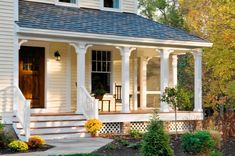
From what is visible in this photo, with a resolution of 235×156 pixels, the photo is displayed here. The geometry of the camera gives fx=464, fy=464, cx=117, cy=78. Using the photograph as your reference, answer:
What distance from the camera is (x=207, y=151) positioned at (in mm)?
12031

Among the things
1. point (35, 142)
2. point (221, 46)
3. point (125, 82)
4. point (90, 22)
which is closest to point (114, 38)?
point (90, 22)

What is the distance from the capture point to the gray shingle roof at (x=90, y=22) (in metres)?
16.4

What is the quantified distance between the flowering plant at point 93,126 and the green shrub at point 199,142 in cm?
458

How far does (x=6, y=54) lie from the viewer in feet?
50.2

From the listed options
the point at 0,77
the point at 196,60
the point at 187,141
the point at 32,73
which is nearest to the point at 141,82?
the point at 196,60

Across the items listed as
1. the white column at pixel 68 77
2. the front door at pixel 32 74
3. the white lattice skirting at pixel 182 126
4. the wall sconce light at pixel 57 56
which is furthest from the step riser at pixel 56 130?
the white lattice skirting at pixel 182 126

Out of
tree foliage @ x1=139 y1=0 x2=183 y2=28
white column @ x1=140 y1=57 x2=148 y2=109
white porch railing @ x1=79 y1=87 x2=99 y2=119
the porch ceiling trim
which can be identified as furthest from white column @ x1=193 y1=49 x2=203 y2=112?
tree foliage @ x1=139 y1=0 x2=183 y2=28

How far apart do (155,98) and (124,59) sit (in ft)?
18.5

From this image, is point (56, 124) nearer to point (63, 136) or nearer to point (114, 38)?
point (63, 136)

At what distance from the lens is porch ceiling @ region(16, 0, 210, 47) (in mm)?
16359

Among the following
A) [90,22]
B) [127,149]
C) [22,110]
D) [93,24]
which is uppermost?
[90,22]

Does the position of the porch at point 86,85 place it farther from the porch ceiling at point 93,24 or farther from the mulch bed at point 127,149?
the mulch bed at point 127,149

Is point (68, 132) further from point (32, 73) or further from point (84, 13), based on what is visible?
point (84, 13)

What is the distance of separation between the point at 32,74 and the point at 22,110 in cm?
312
